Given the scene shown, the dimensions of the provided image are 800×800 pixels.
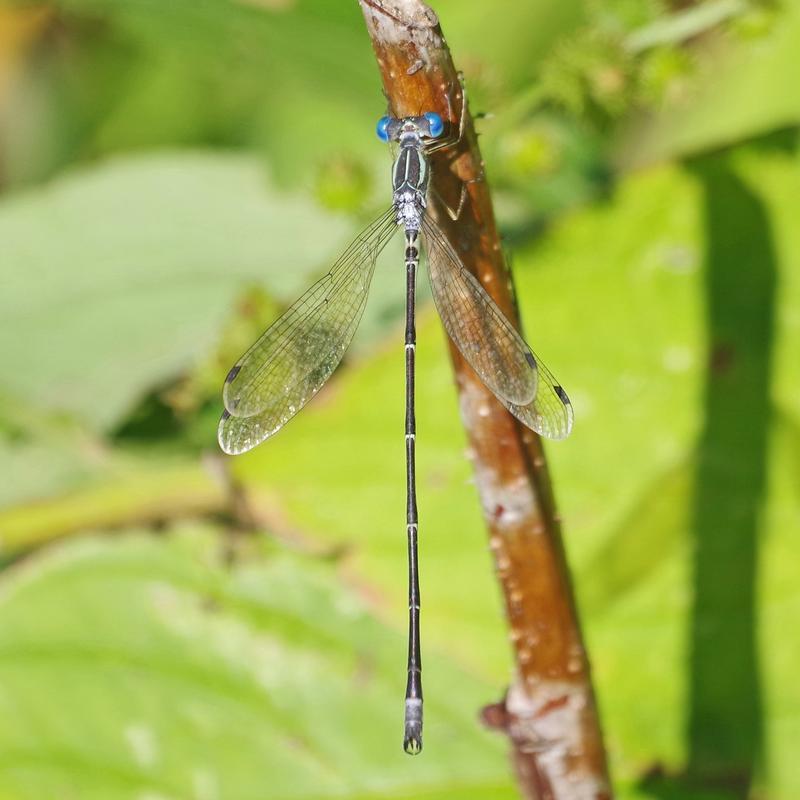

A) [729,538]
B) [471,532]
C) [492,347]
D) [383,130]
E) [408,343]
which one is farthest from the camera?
[471,532]

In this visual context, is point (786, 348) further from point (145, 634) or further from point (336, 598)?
point (145, 634)

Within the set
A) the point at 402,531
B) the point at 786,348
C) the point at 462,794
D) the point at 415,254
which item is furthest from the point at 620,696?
the point at 415,254

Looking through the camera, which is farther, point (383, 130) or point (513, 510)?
point (383, 130)

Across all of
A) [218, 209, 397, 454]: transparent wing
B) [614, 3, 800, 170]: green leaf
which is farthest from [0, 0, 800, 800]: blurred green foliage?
[614, 3, 800, 170]: green leaf

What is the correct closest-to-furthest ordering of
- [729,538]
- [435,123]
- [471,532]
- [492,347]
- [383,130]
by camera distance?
1. [435,123]
2. [492,347]
3. [383,130]
4. [729,538]
5. [471,532]

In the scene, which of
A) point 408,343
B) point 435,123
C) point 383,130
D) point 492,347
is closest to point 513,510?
point 492,347

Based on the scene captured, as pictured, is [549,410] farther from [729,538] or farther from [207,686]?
[207,686]

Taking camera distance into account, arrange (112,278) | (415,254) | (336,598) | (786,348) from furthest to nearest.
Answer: (112,278) → (336,598) → (786,348) → (415,254)

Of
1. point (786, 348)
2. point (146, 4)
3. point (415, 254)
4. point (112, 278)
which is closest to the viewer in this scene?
point (415, 254)
